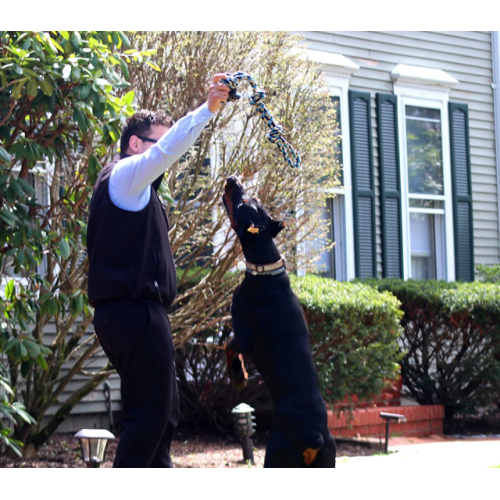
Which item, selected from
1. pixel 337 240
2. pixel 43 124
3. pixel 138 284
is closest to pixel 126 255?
pixel 138 284

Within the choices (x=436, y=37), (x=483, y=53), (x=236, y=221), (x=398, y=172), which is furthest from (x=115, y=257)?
(x=483, y=53)

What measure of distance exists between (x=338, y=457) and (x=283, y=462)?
3528mm

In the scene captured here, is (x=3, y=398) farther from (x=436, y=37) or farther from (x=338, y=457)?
(x=436, y=37)

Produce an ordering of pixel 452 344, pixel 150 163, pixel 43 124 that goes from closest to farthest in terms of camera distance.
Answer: pixel 150 163
pixel 43 124
pixel 452 344

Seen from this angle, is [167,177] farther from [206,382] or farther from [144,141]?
[144,141]

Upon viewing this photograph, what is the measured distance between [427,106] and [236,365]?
28.7 ft

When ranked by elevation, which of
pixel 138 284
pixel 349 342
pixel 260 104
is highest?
pixel 260 104

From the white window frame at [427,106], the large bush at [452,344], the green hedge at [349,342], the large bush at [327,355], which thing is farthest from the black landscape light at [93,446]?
the white window frame at [427,106]

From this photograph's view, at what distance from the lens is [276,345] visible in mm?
3252

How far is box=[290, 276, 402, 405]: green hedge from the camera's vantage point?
22.2 feet

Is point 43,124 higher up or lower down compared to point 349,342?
higher up

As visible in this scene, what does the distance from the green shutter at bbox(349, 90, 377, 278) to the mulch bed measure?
12.1 feet

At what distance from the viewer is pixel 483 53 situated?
11.7 meters

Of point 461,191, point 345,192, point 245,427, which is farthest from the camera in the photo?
point 461,191
